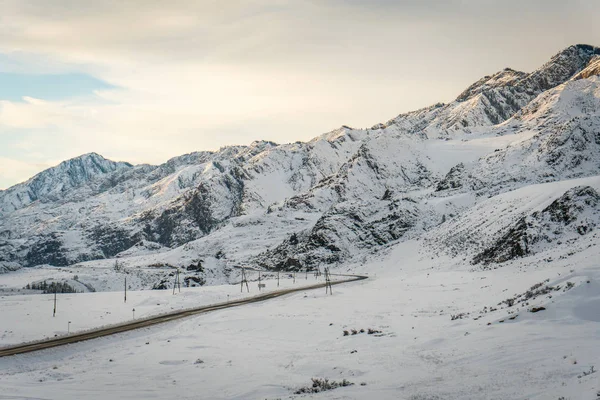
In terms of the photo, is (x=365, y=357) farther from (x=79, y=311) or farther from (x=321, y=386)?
(x=79, y=311)

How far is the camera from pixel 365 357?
26.4 m

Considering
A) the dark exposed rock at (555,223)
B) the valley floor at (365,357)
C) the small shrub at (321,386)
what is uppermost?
the dark exposed rock at (555,223)

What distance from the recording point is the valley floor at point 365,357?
18438 millimetres

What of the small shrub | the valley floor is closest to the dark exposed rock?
the valley floor

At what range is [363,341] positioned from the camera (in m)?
31.4

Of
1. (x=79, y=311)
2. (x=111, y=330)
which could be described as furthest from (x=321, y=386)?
(x=79, y=311)

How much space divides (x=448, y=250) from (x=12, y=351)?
9333 cm

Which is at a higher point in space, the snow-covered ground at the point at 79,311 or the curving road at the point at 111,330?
the snow-covered ground at the point at 79,311

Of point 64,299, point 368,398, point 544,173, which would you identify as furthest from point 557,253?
point 544,173

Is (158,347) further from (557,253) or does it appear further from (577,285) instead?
(557,253)

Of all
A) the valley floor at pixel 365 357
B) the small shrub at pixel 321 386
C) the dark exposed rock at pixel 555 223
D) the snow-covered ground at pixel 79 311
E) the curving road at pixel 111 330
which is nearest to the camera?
the valley floor at pixel 365 357

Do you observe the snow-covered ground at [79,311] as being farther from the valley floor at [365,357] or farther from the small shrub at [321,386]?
the small shrub at [321,386]

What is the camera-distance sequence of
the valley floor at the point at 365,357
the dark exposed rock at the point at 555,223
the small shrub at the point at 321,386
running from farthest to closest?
1. the dark exposed rock at the point at 555,223
2. the small shrub at the point at 321,386
3. the valley floor at the point at 365,357

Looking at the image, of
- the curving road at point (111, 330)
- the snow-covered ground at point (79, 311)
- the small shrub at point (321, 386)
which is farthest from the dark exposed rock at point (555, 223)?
the small shrub at point (321, 386)
